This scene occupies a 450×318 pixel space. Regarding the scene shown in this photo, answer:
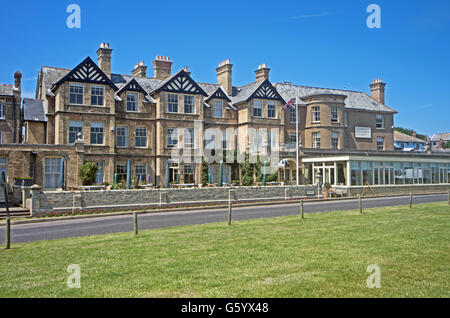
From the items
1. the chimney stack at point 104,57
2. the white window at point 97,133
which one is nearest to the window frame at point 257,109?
the chimney stack at point 104,57

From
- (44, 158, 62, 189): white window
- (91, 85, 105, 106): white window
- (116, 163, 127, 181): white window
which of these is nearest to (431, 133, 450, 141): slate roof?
(116, 163, 127, 181): white window

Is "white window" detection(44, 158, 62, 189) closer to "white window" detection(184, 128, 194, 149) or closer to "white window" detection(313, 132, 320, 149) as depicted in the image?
"white window" detection(184, 128, 194, 149)

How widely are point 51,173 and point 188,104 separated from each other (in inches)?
556

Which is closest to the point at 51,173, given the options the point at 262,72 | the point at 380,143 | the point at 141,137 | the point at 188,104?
the point at 141,137

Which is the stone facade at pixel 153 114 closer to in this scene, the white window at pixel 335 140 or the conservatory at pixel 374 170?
the white window at pixel 335 140

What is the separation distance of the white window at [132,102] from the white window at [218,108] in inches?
310

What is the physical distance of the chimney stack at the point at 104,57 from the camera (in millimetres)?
36562

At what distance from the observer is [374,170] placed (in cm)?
3619

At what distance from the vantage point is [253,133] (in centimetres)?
4031

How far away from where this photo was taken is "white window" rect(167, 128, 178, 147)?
3703 centimetres

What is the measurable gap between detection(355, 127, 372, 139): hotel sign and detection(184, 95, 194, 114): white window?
868 inches
